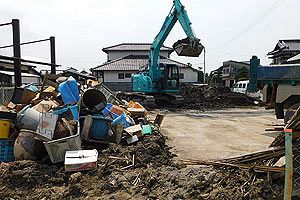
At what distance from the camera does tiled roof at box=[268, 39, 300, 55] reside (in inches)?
1051

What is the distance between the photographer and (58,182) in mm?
4262

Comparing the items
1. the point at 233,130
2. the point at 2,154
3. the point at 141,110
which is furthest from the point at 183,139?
the point at 2,154

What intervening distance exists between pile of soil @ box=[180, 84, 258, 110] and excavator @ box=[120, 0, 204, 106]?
150 centimetres

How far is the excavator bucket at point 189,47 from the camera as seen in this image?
41.7 ft

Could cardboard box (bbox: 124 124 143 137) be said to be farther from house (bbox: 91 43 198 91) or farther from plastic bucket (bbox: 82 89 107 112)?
house (bbox: 91 43 198 91)

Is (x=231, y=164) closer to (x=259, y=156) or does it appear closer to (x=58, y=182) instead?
(x=259, y=156)

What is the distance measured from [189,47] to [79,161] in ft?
30.8

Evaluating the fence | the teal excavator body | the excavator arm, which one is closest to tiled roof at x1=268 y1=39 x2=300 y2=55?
the teal excavator body

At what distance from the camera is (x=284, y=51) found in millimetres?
26281

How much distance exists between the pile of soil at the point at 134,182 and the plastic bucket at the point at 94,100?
6.18 feet

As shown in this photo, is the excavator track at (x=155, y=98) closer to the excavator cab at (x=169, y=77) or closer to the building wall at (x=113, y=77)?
the excavator cab at (x=169, y=77)

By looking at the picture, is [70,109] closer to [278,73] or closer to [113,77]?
[278,73]

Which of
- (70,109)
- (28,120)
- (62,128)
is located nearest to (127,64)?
(70,109)

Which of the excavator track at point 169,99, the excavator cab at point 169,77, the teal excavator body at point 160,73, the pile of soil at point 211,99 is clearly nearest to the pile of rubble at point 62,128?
the teal excavator body at point 160,73
